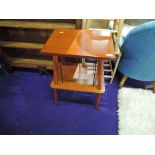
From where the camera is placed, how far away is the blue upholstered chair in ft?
3.75

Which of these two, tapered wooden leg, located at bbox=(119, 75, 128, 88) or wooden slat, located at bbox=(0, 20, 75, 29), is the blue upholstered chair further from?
wooden slat, located at bbox=(0, 20, 75, 29)

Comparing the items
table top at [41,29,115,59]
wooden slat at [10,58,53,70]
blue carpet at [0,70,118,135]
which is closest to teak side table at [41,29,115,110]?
table top at [41,29,115,59]

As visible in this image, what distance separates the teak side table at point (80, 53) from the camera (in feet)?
3.54

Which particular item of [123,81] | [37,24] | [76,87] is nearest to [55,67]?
[76,87]

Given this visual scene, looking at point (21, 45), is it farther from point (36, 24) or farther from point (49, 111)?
point (49, 111)

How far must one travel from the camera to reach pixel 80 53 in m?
1.07

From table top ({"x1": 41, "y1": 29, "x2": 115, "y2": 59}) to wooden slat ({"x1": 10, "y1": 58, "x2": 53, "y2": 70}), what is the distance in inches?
20.6

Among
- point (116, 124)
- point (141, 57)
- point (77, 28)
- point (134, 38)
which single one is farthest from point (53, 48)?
point (116, 124)

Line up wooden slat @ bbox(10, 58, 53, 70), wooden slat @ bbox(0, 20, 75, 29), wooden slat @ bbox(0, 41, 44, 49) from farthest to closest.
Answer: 1. wooden slat @ bbox(10, 58, 53, 70)
2. wooden slat @ bbox(0, 41, 44, 49)
3. wooden slat @ bbox(0, 20, 75, 29)

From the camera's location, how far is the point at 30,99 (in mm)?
1587

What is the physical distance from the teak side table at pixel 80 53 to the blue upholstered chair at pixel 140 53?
0.19 metres

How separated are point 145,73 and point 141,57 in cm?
20

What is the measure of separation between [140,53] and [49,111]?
911 mm
